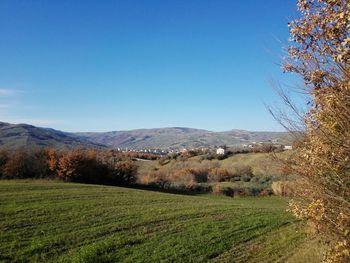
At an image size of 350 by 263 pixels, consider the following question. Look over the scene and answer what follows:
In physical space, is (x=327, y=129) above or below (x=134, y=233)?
above

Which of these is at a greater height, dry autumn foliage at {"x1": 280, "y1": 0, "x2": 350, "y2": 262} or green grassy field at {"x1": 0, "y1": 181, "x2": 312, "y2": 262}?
dry autumn foliage at {"x1": 280, "y1": 0, "x2": 350, "y2": 262}

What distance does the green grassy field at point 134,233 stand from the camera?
15.0 m

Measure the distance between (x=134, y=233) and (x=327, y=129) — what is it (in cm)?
1282

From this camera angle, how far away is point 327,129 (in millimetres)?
7582

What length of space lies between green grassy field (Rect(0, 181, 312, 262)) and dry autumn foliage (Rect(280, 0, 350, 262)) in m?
5.26

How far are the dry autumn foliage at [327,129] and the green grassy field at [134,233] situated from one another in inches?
207

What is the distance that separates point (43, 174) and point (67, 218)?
3409 centimetres

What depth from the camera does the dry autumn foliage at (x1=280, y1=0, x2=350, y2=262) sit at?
279 inches

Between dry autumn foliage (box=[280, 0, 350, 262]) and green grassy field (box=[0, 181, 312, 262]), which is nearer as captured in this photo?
dry autumn foliage (box=[280, 0, 350, 262])

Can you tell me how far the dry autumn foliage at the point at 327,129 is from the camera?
7094mm

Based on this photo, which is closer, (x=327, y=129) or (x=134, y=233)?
(x=327, y=129)

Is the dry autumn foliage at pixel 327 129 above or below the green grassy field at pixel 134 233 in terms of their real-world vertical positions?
above

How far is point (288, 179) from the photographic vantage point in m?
10.6

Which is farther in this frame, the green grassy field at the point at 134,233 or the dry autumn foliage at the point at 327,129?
the green grassy field at the point at 134,233
